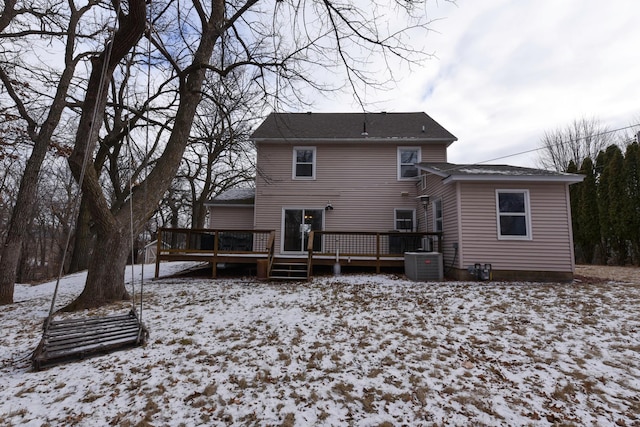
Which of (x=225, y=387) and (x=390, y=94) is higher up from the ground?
(x=390, y=94)

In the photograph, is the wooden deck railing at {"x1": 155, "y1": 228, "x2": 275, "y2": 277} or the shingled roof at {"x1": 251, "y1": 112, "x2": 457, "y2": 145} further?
the shingled roof at {"x1": 251, "y1": 112, "x2": 457, "y2": 145}

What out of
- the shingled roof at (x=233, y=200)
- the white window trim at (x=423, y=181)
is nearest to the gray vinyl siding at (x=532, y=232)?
the white window trim at (x=423, y=181)

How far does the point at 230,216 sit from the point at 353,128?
649 centimetres

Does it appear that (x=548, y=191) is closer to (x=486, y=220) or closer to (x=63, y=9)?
(x=486, y=220)

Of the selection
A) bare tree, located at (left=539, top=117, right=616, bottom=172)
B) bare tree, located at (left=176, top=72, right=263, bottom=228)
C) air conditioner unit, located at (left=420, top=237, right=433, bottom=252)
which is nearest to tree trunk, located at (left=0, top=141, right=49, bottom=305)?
bare tree, located at (left=176, top=72, right=263, bottom=228)

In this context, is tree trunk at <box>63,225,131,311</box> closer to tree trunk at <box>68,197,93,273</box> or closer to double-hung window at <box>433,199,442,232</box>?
double-hung window at <box>433,199,442,232</box>

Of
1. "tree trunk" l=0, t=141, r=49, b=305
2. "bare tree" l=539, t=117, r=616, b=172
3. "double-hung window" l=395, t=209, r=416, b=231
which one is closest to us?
"tree trunk" l=0, t=141, r=49, b=305

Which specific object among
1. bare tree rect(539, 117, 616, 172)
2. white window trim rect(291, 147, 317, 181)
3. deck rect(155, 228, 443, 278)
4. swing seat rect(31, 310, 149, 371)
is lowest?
swing seat rect(31, 310, 149, 371)

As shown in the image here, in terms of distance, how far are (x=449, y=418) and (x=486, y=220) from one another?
23.7ft

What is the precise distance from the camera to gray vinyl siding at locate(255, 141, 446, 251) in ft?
38.1

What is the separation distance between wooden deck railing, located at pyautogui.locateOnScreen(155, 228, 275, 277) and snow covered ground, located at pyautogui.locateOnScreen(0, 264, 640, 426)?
11.8ft

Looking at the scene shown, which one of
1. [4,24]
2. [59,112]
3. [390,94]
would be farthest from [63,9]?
[390,94]

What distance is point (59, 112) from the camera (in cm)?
769

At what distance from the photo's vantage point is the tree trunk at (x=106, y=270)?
19.1 feet
